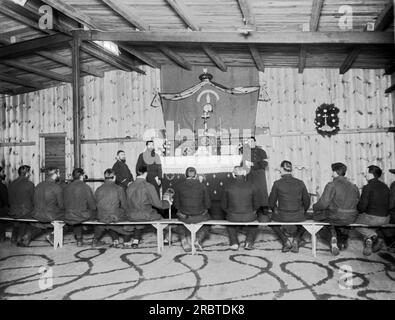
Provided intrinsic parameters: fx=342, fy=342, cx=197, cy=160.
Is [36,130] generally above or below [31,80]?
below

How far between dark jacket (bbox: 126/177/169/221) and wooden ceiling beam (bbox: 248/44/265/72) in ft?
A: 12.1

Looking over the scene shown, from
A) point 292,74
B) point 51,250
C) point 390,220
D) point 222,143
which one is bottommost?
point 51,250

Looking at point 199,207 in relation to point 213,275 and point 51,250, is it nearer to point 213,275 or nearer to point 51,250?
point 213,275

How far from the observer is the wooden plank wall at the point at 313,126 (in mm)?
8531

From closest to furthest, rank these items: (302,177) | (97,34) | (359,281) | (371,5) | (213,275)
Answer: (359,281)
(213,275)
(371,5)
(97,34)
(302,177)

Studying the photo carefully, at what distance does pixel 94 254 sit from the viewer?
5496 mm

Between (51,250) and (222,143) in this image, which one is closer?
(51,250)

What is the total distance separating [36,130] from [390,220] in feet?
32.0

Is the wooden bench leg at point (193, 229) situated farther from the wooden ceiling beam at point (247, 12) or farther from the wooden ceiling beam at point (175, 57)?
the wooden ceiling beam at point (175, 57)

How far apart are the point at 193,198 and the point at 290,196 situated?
154cm

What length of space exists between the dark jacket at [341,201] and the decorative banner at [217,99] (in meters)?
3.96

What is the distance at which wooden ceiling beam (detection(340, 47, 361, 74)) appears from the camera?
23.3ft

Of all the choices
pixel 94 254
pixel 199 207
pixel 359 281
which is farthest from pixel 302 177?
pixel 94 254

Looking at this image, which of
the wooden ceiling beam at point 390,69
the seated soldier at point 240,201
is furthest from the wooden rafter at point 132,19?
the wooden ceiling beam at point 390,69
